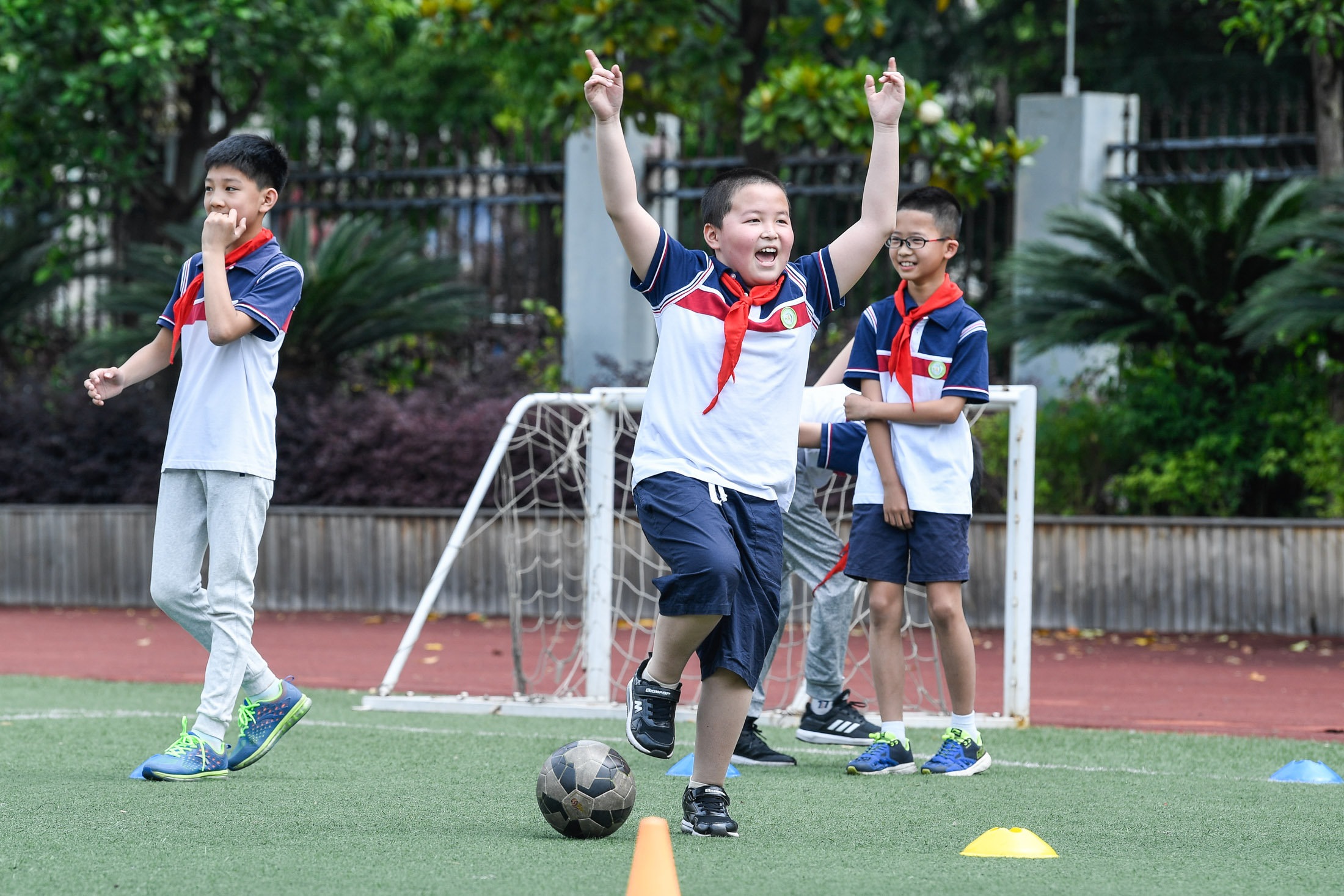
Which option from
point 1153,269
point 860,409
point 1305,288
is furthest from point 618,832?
point 1153,269

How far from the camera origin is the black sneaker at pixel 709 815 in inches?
152

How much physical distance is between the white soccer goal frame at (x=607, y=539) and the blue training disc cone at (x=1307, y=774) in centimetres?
145

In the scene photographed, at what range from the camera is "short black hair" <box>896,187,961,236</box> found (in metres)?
5.21

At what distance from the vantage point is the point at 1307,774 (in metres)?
5.09

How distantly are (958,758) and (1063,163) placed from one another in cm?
829

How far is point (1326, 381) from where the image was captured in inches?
431

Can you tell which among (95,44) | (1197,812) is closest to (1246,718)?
(1197,812)

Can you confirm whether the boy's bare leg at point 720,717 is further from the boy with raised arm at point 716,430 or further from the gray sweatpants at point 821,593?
the gray sweatpants at point 821,593

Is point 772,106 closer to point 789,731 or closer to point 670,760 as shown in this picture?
point 789,731

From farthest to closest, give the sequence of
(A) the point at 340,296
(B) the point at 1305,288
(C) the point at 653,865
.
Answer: (A) the point at 340,296 → (B) the point at 1305,288 → (C) the point at 653,865

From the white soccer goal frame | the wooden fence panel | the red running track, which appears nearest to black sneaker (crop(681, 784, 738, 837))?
the white soccer goal frame

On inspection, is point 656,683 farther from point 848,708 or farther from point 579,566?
point 579,566

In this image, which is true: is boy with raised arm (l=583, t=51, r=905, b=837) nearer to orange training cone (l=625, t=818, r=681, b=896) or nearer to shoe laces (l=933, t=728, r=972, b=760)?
orange training cone (l=625, t=818, r=681, b=896)

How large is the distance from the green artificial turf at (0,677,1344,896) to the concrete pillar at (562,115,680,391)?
7826 mm
